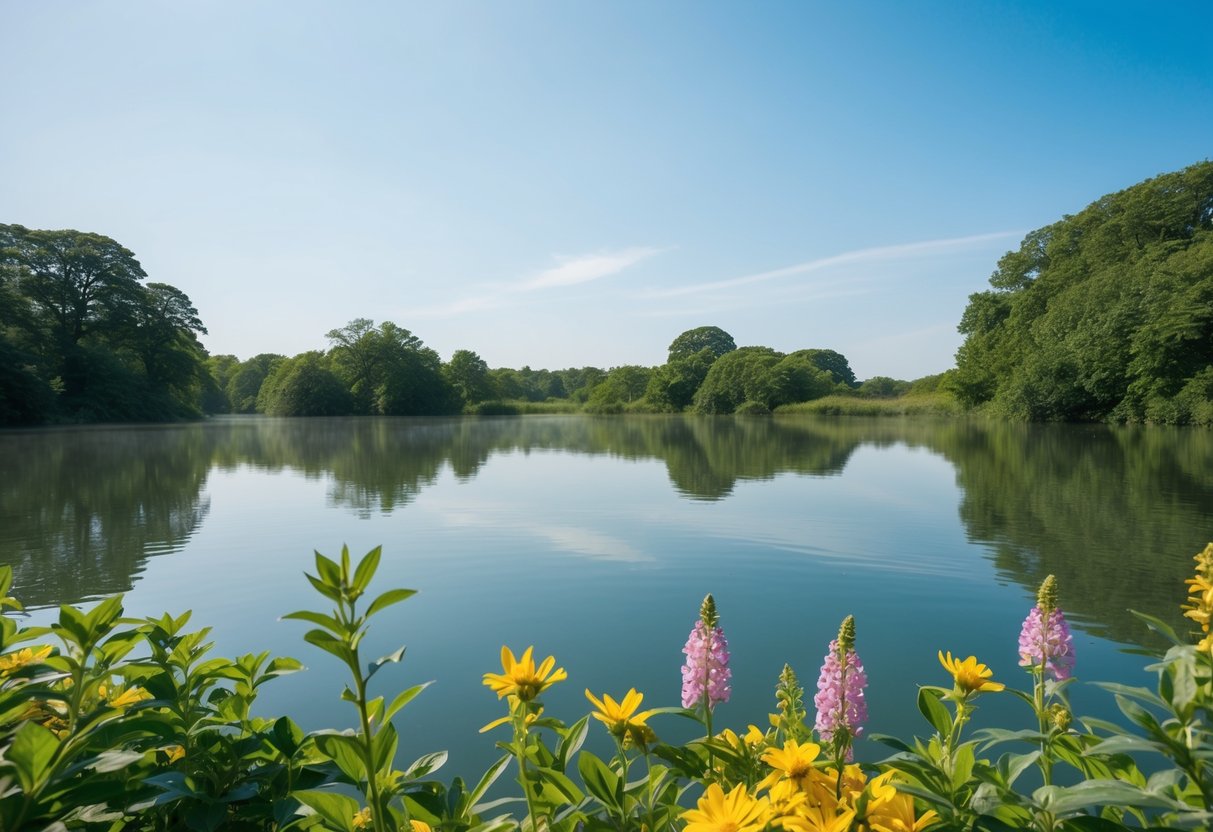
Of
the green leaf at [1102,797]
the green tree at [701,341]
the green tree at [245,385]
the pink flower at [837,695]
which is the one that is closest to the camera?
the green leaf at [1102,797]

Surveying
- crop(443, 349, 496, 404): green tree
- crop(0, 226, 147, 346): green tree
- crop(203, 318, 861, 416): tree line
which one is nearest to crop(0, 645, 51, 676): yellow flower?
crop(0, 226, 147, 346): green tree

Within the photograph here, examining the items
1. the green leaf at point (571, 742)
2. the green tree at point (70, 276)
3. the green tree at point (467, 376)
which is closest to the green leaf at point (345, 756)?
the green leaf at point (571, 742)

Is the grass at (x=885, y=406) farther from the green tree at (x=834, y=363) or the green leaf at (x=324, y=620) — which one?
the green leaf at (x=324, y=620)

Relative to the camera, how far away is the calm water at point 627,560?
3955 millimetres

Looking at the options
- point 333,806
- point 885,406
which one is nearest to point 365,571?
point 333,806

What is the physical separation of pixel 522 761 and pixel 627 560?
573 cm

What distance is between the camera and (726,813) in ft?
2.70

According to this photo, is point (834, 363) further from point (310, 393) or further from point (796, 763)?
point (796, 763)

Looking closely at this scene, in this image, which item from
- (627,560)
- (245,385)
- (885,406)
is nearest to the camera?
(627,560)

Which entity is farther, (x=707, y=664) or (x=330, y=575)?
(x=707, y=664)

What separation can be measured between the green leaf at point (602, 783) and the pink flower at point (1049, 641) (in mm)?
1143

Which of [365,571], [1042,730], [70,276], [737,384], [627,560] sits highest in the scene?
[70,276]

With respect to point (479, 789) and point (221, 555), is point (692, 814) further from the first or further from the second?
point (221, 555)

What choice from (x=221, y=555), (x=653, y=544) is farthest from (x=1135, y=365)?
(x=221, y=555)
